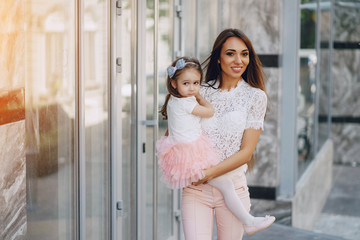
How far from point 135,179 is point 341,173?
30.5 feet

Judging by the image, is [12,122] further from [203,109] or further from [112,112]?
[112,112]

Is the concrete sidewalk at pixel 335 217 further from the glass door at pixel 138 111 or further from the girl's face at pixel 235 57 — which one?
the girl's face at pixel 235 57

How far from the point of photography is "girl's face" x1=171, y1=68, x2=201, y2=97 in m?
3.36

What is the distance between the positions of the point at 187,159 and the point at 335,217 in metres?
6.76

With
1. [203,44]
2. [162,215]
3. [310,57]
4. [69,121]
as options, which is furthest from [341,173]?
[69,121]

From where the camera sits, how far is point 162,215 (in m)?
6.06

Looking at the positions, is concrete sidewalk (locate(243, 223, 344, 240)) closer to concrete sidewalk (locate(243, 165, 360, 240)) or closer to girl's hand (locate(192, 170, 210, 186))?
concrete sidewalk (locate(243, 165, 360, 240))

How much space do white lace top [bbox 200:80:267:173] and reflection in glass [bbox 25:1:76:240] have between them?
922 mm

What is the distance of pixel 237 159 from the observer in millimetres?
3426

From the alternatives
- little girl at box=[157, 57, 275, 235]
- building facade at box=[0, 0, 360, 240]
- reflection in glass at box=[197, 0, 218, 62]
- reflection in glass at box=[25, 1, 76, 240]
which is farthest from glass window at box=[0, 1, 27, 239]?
reflection in glass at box=[197, 0, 218, 62]

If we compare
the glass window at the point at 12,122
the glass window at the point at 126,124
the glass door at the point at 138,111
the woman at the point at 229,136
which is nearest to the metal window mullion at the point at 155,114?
the glass door at the point at 138,111

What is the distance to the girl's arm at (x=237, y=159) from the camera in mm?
3400

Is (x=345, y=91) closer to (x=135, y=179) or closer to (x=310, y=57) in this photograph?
(x=310, y=57)

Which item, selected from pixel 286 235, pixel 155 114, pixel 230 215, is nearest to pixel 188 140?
pixel 230 215
